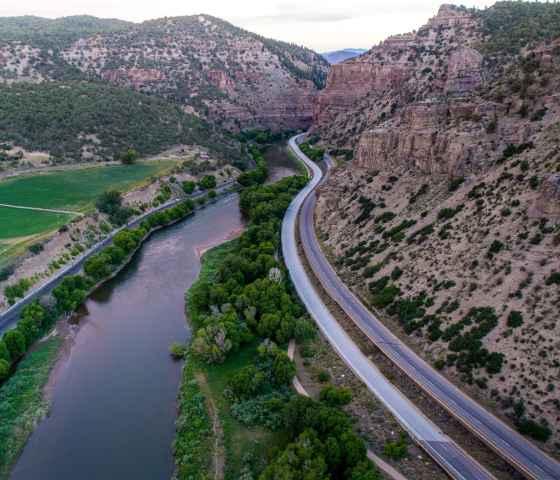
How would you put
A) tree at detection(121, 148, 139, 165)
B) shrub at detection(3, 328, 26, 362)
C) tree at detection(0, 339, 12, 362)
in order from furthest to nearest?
1. tree at detection(121, 148, 139, 165)
2. shrub at detection(3, 328, 26, 362)
3. tree at detection(0, 339, 12, 362)

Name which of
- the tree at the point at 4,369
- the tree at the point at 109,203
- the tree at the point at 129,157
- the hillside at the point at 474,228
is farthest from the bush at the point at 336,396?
the tree at the point at 129,157

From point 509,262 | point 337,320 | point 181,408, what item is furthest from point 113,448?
point 509,262

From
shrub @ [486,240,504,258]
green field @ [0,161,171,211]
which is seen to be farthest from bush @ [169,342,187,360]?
green field @ [0,161,171,211]

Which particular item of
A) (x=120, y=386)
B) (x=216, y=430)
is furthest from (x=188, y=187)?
(x=216, y=430)

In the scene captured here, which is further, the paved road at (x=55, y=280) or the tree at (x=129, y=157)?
the tree at (x=129, y=157)

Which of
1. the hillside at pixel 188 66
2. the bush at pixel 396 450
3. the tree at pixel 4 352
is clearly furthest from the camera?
the hillside at pixel 188 66

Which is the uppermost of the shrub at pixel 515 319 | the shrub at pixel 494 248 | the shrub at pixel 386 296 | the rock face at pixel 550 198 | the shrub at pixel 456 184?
the rock face at pixel 550 198

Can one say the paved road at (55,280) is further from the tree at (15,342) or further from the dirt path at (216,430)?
the dirt path at (216,430)

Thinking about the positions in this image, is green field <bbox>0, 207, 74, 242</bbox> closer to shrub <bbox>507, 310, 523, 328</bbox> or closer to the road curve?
the road curve
